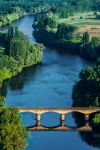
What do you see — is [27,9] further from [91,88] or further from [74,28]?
[91,88]

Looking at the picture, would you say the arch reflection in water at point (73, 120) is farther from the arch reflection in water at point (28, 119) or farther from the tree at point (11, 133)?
the tree at point (11, 133)

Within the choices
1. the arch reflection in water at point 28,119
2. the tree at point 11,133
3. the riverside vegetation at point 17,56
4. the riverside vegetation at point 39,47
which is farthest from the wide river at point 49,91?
the tree at point 11,133

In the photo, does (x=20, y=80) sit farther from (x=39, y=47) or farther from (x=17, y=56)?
(x=39, y=47)

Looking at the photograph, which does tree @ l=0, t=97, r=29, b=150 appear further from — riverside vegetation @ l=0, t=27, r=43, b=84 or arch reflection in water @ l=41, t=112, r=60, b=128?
riverside vegetation @ l=0, t=27, r=43, b=84

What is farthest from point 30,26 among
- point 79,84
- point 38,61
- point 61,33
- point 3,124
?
point 3,124

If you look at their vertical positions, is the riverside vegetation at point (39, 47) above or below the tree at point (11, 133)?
above

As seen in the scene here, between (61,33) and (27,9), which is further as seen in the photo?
(27,9)

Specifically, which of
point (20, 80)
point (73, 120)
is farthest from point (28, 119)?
point (20, 80)

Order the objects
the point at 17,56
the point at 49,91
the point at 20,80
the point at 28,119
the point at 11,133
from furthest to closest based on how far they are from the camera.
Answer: the point at 17,56
the point at 20,80
the point at 49,91
the point at 28,119
the point at 11,133

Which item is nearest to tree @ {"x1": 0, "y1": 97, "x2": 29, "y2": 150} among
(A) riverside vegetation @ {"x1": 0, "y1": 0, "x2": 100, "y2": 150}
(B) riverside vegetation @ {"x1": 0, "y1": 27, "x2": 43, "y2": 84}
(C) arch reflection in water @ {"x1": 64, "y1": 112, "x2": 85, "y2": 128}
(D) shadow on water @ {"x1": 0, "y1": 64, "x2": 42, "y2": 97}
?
(A) riverside vegetation @ {"x1": 0, "y1": 0, "x2": 100, "y2": 150}
